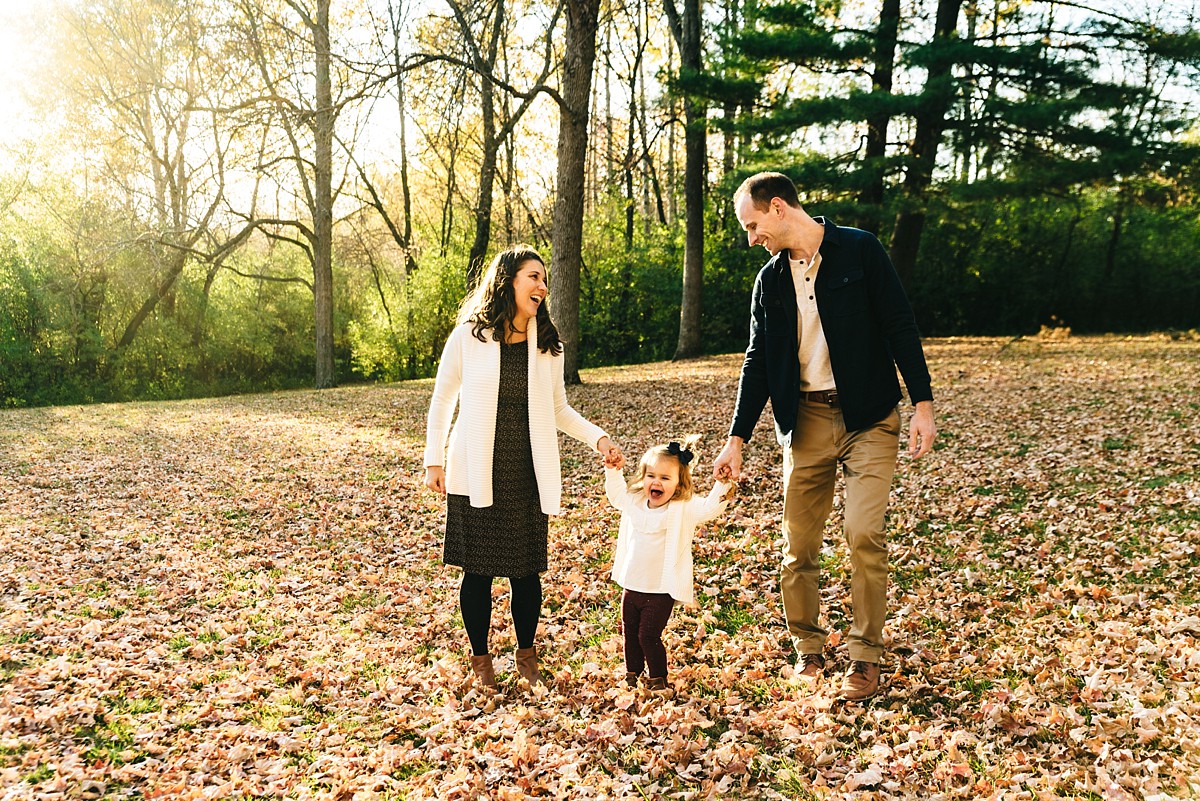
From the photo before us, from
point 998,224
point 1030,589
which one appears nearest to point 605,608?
point 1030,589

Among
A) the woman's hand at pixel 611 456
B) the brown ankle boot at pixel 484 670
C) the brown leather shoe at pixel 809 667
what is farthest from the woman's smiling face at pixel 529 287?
the brown leather shoe at pixel 809 667

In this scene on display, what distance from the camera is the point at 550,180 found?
2816 cm

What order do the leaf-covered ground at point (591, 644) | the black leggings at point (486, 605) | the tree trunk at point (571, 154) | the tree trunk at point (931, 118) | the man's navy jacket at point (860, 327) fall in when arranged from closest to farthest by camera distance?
the leaf-covered ground at point (591, 644), the man's navy jacket at point (860, 327), the black leggings at point (486, 605), the tree trunk at point (571, 154), the tree trunk at point (931, 118)

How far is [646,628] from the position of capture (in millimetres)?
3846

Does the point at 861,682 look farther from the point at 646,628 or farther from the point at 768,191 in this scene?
the point at 768,191

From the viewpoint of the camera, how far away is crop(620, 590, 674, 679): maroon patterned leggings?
3807mm

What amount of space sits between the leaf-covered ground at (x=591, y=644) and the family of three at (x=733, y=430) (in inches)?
19.5

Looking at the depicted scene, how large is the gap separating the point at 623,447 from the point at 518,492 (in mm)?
5777

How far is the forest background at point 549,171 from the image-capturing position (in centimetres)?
1273

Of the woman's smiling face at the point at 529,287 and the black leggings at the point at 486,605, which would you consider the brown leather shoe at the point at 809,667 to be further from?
the woman's smiling face at the point at 529,287

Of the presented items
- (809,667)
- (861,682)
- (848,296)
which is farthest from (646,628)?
(848,296)

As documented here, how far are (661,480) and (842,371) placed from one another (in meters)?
0.94

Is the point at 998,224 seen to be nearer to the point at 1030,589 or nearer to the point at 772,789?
the point at 1030,589

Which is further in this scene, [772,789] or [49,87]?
[49,87]
